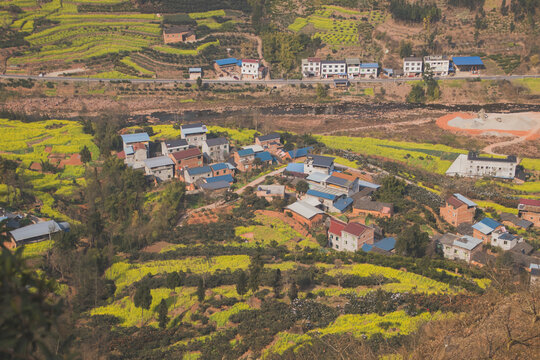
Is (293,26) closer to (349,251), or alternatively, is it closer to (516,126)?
(516,126)

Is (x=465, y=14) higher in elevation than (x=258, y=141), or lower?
higher

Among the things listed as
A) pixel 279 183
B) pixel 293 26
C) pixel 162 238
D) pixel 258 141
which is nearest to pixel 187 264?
pixel 162 238

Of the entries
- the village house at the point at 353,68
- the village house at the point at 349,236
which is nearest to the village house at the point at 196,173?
the village house at the point at 349,236

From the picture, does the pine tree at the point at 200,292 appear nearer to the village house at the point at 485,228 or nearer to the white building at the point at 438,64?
the village house at the point at 485,228

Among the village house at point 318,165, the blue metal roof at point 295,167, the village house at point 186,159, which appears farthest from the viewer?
the village house at point 186,159

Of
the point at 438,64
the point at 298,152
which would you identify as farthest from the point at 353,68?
the point at 298,152

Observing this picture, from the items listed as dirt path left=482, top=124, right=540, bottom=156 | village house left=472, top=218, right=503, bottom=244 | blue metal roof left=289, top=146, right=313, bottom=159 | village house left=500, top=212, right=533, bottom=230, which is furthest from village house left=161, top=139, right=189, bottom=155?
dirt path left=482, top=124, right=540, bottom=156

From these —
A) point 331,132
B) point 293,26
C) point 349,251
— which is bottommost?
point 349,251
